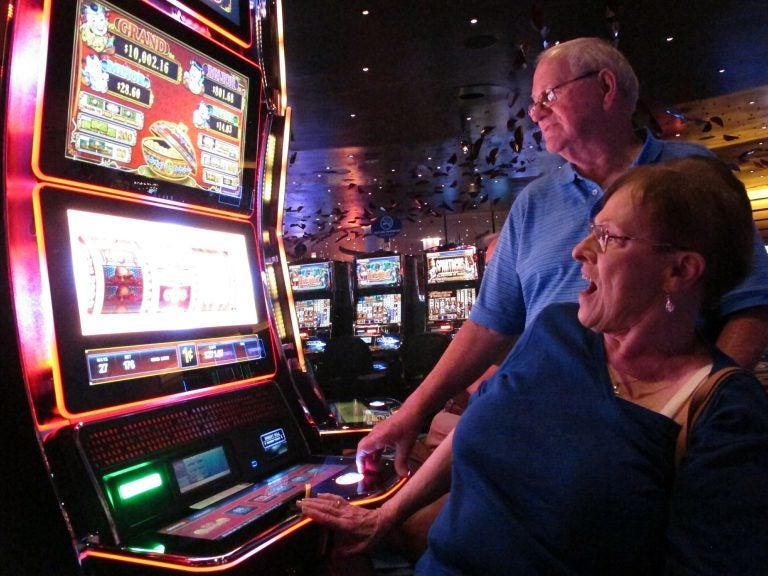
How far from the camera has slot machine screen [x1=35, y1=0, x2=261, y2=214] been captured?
1.30 metres

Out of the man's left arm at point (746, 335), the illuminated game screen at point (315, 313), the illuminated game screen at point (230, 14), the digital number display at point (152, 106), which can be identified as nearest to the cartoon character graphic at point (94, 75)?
the digital number display at point (152, 106)

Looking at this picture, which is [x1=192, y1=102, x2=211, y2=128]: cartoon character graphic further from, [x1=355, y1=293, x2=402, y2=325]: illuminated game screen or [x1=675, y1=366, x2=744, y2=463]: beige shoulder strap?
[x1=355, y1=293, x2=402, y2=325]: illuminated game screen

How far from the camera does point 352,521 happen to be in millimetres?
1218

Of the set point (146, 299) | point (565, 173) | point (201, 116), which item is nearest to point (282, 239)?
point (201, 116)

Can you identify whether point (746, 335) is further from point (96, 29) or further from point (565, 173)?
point (96, 29)

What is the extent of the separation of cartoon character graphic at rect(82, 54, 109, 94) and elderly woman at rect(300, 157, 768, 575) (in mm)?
1038

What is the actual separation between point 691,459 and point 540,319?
38 centimetres

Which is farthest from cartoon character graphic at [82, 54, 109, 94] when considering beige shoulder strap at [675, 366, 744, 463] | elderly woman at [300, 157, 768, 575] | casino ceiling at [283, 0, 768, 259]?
casino ceiling at [283, 0, 768, 259]

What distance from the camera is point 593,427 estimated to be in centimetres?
92

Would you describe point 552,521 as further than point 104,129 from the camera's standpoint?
No

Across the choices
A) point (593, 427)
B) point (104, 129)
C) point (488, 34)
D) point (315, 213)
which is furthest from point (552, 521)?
point (315, 213)

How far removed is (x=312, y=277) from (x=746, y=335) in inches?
274

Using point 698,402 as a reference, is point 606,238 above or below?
above

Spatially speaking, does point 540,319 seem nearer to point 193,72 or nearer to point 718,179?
point 718,179
